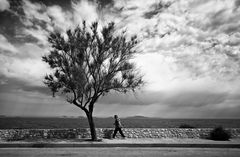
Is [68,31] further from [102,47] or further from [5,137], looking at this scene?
[5,137]

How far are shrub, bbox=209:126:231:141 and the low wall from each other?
0.69 metres

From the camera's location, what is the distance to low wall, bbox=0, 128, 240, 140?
1439 cm

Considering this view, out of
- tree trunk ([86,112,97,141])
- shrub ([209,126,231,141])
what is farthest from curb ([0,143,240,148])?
shrub ([209,126,231,141])

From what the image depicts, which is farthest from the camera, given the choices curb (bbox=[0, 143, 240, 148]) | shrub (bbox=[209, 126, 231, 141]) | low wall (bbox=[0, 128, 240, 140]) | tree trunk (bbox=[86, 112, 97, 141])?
low wall (bbox=[0, 128, 240, 140])

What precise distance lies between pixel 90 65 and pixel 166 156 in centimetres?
886

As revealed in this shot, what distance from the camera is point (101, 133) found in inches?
→ 609

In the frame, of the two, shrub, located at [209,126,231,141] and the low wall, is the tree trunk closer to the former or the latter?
the low wall

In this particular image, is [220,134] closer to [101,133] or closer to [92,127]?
[101,133]

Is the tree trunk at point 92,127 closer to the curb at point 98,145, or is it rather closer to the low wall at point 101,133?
the low wall at point 101,133

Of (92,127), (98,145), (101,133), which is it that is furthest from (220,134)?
(92,127)

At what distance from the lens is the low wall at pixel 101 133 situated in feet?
47.2

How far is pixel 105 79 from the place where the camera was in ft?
47.2

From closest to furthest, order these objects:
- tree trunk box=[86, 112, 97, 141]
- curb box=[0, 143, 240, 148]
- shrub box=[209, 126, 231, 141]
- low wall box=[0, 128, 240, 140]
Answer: curb box=[0, 143, 240, 148], tree trunk box=[86, 112, 97, 141], shrub box=[209, 126, 231, 141], low wall box=[0, 128, 240, 140]

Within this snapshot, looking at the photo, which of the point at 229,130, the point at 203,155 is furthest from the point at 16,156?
the point at 229,130
